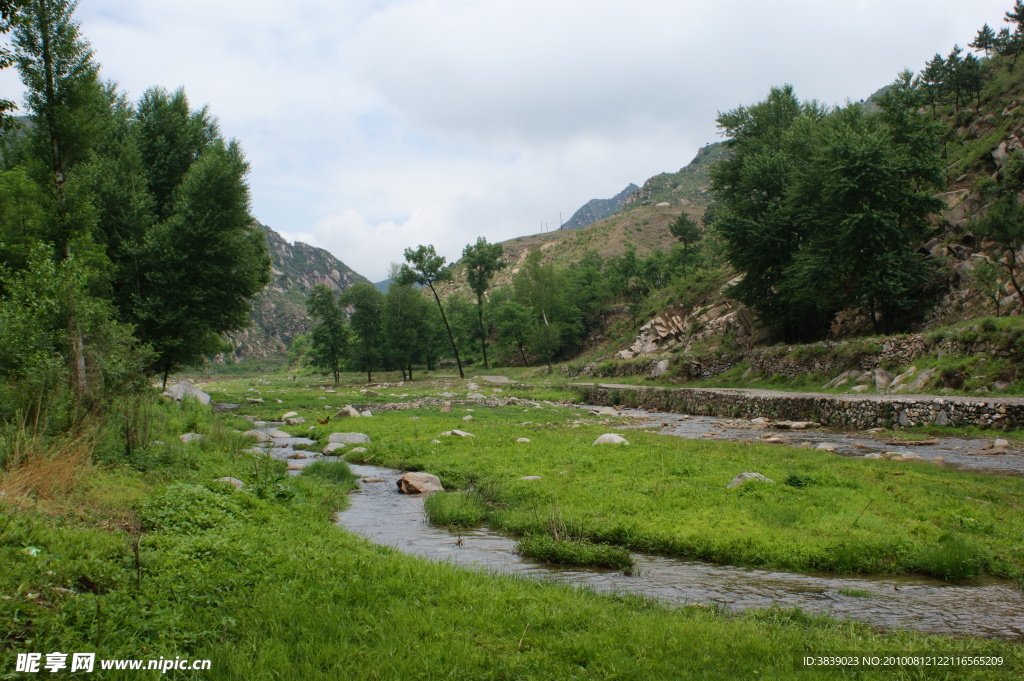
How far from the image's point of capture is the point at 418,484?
12.5 metres

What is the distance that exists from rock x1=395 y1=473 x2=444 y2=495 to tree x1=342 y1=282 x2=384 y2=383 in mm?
58078

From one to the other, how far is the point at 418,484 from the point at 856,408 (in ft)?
55.6

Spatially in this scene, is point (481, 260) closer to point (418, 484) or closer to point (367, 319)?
point (367, 319)

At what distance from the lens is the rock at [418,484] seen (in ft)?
40.8

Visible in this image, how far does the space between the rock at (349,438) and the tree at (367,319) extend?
5135 cm

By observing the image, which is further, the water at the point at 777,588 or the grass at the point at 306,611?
the water at the point at 777,588

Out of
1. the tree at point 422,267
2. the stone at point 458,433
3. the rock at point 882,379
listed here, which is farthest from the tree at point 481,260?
the stone at point 458,433

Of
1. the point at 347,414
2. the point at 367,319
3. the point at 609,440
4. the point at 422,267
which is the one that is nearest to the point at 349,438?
the point at 347,414

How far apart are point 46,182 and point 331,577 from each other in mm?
15918

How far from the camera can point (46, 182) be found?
15.1m

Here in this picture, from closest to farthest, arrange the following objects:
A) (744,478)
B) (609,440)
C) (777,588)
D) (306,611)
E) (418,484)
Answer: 1. (306,611)
2. (777,588)
3. (744,478)
4. (418,484)
5. (609,440)

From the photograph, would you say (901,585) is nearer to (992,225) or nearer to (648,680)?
(648,680)

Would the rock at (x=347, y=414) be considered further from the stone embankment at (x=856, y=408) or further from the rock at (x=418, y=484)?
the stone embankment at (x=856, y=408)

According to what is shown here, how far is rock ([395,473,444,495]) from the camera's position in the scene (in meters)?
12.4
